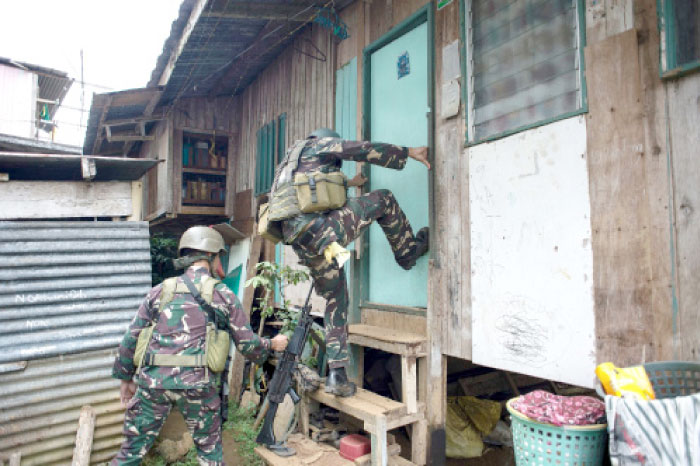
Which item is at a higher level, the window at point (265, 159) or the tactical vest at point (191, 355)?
the window at point (265, 159)

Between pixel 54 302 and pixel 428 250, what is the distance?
3.31 metres

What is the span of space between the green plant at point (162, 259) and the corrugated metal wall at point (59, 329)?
432 cm

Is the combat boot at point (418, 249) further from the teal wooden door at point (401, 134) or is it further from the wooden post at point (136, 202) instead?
the wooden post at point (136, 202)

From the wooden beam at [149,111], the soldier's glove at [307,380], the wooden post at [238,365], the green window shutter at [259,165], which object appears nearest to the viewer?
the soldier's glove at [307,380]

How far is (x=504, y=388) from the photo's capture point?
16.7 ft

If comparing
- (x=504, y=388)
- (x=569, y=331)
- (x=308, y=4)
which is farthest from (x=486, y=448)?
(x=308, y=4)

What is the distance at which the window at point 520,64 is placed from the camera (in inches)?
111

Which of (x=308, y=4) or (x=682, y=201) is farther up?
(x=308, y=4)

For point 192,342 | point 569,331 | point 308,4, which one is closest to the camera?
point 569,331

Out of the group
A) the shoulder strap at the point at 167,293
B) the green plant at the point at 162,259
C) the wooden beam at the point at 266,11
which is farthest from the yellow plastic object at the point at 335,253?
Result: the green plant at the point at 162,259

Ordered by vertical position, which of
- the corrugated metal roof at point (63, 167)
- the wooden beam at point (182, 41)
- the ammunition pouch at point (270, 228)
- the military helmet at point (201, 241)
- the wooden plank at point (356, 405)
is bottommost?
the wooden plank at point (356, 405)

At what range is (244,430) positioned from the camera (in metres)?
5.01

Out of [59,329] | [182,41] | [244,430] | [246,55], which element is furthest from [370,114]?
[244,430]

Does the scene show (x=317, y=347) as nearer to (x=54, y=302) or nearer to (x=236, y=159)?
(x=54, y=302)
